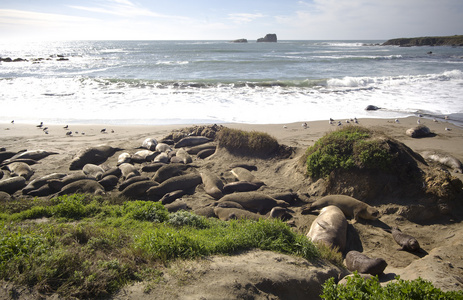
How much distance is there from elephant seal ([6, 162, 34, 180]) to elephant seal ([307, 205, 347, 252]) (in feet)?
26.8

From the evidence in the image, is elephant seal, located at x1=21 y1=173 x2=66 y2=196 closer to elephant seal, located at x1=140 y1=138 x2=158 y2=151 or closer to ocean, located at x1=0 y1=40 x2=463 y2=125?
elephant seal, located at x1=140 y1=138 x2=158 y2=151

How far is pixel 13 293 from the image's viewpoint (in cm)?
330

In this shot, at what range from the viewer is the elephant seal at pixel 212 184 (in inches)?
329

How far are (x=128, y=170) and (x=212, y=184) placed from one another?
2748 mm

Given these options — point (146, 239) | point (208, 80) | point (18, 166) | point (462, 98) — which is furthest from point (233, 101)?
point (146, 239)

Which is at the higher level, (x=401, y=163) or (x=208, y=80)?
(x=208, y=80)

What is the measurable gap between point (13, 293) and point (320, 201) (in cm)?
599

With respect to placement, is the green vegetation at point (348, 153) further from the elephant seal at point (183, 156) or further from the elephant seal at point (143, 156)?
the elephant seal at point (143, 156)

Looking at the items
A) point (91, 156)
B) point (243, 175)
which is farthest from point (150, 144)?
point (243, 175)

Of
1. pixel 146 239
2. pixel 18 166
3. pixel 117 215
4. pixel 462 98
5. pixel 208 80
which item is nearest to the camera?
pixel 146 239

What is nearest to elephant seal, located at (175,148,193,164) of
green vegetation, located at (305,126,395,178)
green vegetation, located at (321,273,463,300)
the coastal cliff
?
green vegetation, located at (305,126,395,178)

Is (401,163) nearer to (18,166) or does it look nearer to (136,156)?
(136,156)

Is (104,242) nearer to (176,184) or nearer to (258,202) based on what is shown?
(258,202)

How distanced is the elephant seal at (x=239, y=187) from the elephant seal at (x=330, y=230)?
92.3 inches
